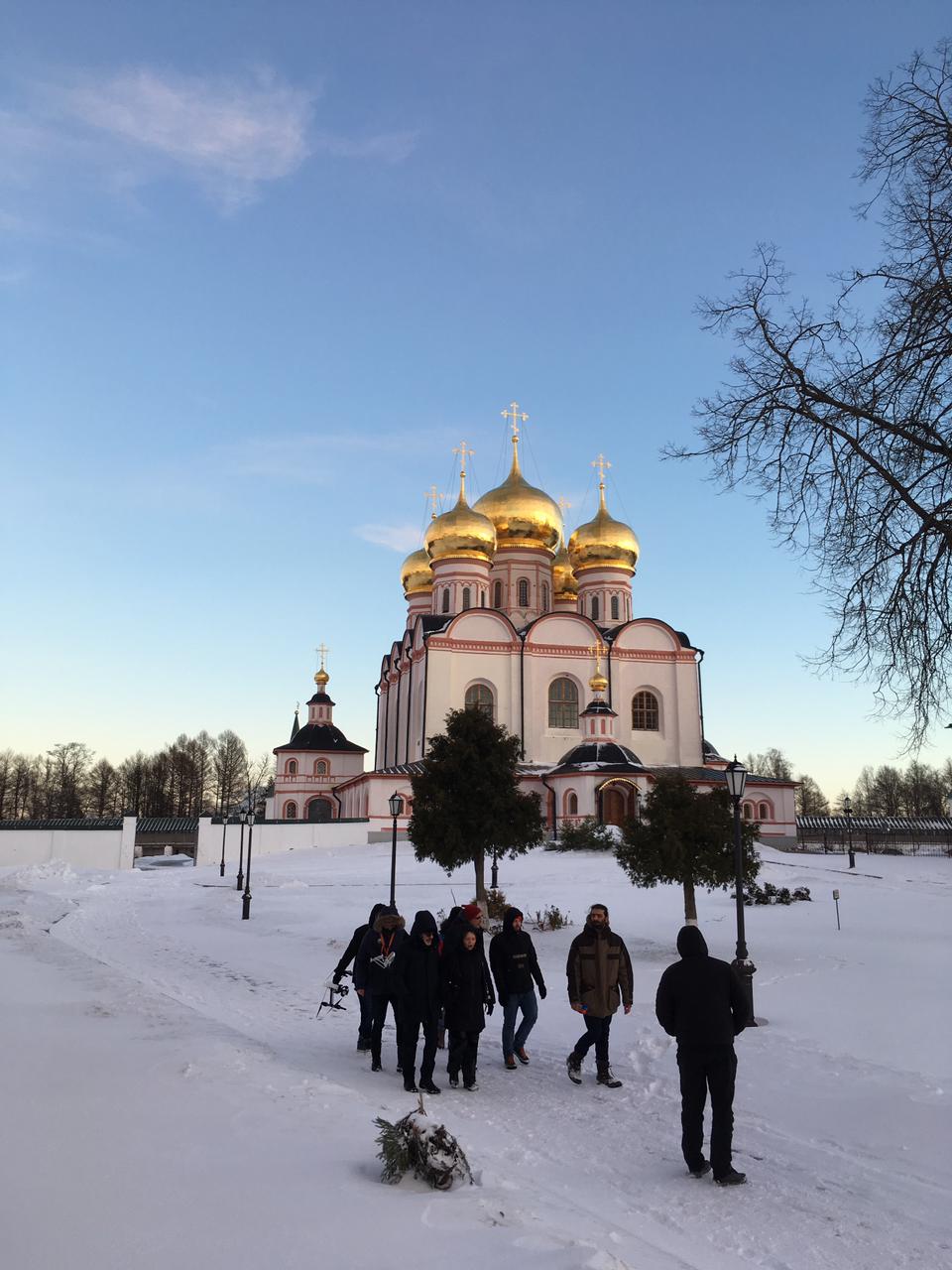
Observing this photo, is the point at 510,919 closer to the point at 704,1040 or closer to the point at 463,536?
the point at 704,1040

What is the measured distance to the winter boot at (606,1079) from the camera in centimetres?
783

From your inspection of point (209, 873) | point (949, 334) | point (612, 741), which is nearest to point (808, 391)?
point (949, 334)

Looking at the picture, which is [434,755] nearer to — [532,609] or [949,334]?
[949,334]

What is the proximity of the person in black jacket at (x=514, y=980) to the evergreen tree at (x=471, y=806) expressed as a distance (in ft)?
34.6

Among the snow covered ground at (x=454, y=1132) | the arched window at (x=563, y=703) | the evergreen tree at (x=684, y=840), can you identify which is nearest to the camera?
the snow covered ground at (x=454, y=1132)

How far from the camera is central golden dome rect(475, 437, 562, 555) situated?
5256cm

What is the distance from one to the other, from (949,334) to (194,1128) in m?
7.77

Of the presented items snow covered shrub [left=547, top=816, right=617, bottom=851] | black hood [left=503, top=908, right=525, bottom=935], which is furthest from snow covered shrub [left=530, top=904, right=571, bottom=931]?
snow covered shrub [left=547, top=816, right=617, bottom=851]

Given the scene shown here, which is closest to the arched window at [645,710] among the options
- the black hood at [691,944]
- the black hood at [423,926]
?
the black hood at [423,926]

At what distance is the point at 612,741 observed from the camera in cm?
4341

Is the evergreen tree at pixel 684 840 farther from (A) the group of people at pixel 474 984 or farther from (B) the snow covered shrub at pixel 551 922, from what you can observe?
(A) the group of people at pixel 474 984

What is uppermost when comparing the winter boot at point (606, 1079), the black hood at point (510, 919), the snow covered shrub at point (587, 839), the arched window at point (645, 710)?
the arched window at point (645, 710)

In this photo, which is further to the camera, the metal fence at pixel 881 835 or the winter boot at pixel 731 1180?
the metal fence at pixel 881 835

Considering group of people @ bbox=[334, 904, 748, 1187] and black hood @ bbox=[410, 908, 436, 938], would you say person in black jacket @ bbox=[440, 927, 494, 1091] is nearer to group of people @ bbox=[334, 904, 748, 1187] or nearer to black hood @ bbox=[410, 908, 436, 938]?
group of people @ bbox=[334, 904, 748, 1187]
